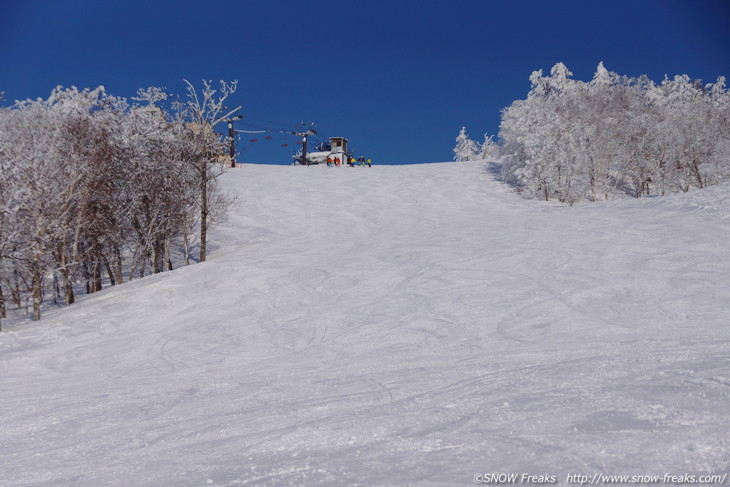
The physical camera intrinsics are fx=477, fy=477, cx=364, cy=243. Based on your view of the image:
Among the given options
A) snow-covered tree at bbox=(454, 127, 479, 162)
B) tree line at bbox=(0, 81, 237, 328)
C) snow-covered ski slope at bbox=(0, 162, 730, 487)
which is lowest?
snow-covered ski slope at bbox=(0, 162, 730, 487)

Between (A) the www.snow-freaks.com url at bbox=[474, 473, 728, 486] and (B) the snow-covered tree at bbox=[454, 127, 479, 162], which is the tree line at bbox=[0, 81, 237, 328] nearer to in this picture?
(A) the www.snow-freaks.com url at bbox=[474, 473, 728, 486]

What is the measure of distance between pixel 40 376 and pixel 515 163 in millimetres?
41585

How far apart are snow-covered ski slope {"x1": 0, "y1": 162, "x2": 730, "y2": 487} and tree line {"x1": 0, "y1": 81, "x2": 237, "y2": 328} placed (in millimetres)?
4528

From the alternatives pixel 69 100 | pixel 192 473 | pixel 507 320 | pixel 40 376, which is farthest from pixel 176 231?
pixel 192 473

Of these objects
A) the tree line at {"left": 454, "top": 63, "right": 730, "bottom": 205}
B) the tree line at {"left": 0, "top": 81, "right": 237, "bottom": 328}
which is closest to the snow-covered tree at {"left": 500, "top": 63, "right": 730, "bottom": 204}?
the tree line at {"left": 454, "top": 63, "right": 730, "bottom": 205}

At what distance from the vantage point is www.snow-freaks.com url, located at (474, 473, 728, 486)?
3234mm

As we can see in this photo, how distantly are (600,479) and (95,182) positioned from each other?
23.5 meters

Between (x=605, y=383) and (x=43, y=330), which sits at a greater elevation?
(x=605, y=383)

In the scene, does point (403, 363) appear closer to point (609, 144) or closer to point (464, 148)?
point (609, 144)

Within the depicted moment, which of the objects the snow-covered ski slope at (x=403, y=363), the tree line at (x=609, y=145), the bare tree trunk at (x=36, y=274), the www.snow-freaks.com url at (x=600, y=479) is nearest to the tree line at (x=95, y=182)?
the bare tree trunk at (x=36, y=274)

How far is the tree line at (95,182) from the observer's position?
1914 centimetres

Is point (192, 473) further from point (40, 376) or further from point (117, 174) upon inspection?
point (117, 174)

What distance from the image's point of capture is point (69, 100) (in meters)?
26.4

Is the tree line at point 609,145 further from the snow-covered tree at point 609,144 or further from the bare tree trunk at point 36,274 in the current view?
the bare tree trunk at point 36,274
